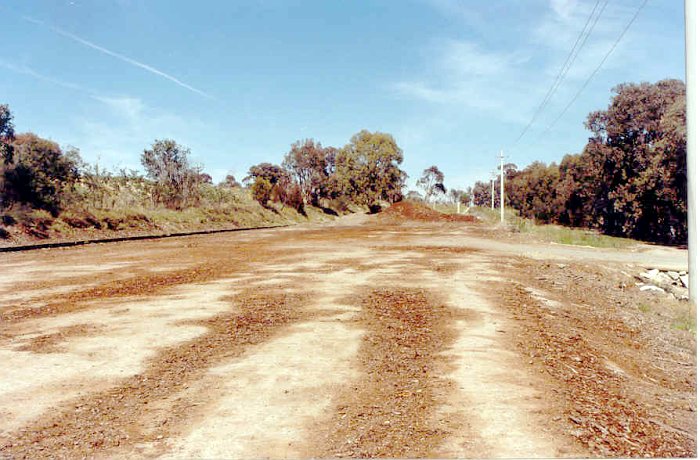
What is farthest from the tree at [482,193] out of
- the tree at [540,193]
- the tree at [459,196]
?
the tree at [540,193]

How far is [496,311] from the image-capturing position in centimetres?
740

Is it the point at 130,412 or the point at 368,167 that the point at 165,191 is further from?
the point at 368,167

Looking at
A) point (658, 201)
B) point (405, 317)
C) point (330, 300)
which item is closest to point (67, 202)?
point (330, 300)

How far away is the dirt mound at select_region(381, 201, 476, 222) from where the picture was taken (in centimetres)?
5859

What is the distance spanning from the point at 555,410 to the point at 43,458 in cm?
362

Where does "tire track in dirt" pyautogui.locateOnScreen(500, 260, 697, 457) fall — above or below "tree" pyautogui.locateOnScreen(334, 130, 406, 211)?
below

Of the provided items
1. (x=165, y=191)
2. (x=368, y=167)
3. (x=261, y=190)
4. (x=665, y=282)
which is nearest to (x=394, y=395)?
(x=665, y=282)

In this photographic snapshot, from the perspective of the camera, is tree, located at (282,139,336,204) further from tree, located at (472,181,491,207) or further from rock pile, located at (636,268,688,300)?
tree, located at (472,181,491,207)

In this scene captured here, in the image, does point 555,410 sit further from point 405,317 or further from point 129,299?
point 129,299

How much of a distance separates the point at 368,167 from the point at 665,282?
55.2 m

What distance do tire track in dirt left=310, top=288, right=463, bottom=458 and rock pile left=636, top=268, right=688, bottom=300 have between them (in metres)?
8.14

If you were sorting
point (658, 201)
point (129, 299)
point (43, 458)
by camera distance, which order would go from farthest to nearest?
1. point (658, 201)
2. point (129, 299)
3. point (43, 458)

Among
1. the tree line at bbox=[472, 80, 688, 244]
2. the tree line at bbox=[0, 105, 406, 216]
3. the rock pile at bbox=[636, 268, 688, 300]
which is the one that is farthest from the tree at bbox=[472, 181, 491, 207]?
the rock pile at bbox=[636, 268, 688, 300]

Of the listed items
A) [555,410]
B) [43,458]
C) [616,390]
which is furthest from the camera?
[616,390]
